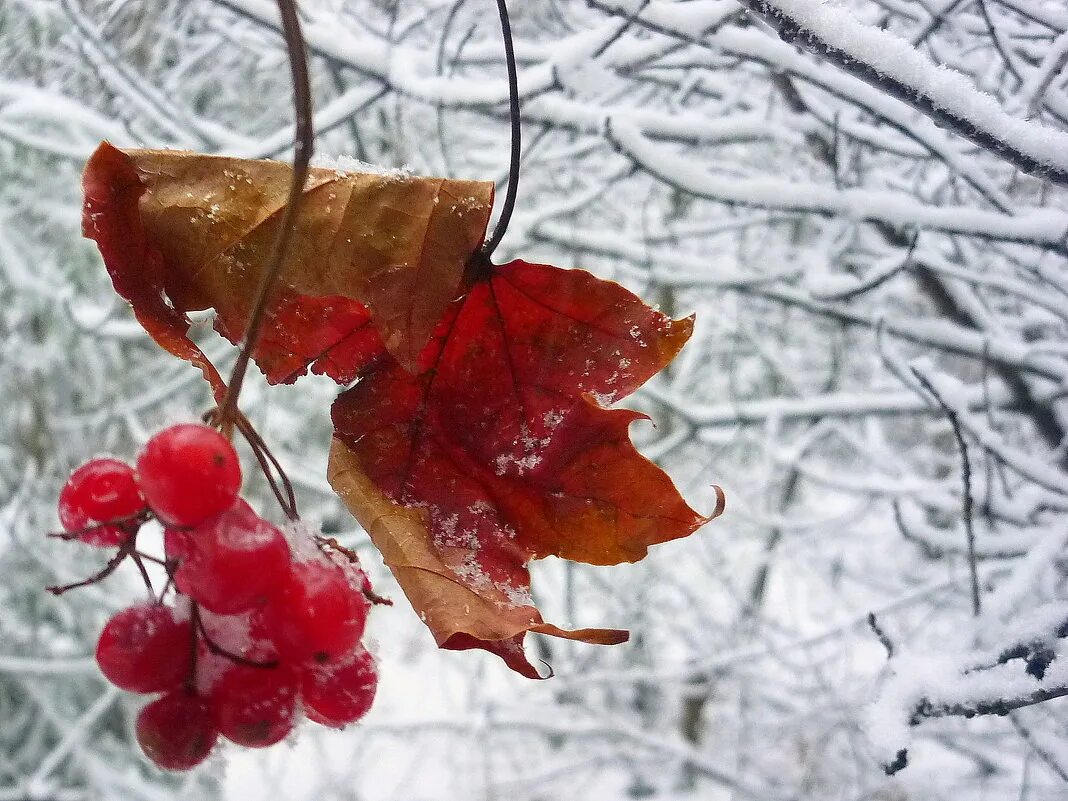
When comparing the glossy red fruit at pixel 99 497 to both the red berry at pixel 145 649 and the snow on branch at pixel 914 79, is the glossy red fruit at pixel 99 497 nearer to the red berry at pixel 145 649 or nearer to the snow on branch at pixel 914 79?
the red berry at pixel 145 649

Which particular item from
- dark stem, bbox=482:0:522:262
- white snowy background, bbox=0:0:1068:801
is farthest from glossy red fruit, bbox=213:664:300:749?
dark stem, bbox=482:0:522:262

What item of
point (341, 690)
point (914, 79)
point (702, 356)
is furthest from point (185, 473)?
point (702, 356)

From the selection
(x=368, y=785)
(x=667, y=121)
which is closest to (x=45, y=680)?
(x=368, y=785)

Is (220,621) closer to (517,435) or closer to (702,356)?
(517,435)

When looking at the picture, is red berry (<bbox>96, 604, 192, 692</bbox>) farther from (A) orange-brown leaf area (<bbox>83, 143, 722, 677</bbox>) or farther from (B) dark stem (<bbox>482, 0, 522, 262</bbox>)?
(B) dark stem (<bbox>482, 0, 522, 262</bbox>)

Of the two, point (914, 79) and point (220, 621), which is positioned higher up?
point (914, 79)

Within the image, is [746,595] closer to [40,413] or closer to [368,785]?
[368,785]

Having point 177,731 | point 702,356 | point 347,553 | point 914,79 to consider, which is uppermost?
point 702,356
